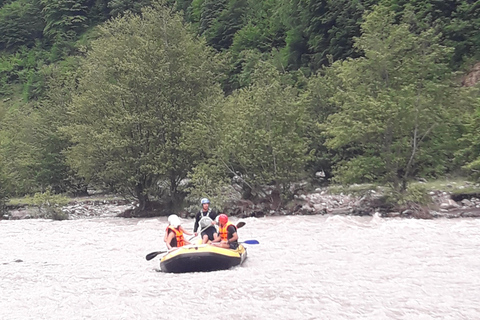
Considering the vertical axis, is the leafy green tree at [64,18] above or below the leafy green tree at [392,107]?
above

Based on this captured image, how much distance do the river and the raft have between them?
0.22 meters

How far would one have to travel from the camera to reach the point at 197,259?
42.6 feet

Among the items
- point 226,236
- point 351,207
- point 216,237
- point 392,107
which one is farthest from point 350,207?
point 226,236

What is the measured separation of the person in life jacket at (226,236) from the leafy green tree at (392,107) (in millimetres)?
9387

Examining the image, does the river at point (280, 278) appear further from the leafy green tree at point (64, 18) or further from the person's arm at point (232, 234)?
the leafy green tree at point (64, 18)

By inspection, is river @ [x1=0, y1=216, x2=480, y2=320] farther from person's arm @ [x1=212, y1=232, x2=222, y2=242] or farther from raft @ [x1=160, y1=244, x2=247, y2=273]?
person's arm @ [x1=212, y1=232, x2=222, y2=242]

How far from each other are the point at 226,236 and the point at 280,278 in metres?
2.30

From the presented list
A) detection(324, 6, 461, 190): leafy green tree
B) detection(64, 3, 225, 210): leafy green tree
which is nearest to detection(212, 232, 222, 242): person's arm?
detection(324, 6, 461, 190): leafy green tree

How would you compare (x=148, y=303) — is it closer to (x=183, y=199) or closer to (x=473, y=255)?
(x=473, y=255)

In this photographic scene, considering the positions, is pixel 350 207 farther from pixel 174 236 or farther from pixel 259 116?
pixel 174 236

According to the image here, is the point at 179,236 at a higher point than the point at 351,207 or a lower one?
higher

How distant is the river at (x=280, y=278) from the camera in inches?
392

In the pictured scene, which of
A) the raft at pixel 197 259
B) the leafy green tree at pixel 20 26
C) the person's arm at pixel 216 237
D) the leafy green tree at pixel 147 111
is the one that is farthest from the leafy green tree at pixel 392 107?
the leafy green tree at pixel 20 26

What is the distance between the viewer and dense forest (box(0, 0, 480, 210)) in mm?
22281
